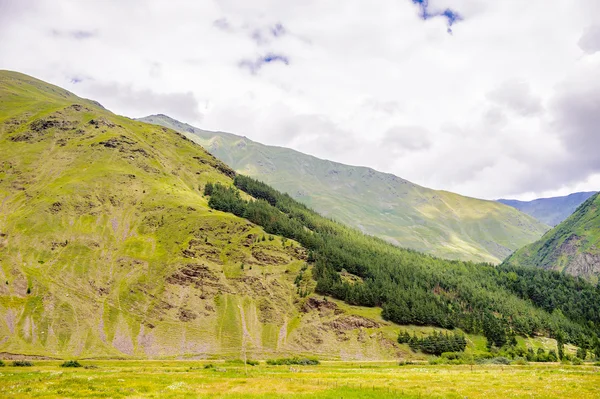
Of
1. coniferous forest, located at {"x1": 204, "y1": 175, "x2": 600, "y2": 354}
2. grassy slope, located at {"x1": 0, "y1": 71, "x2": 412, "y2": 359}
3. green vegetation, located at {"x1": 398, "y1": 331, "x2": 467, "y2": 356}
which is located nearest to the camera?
grassy slope, located at {"x1": 0, "y1": 71, "x2": 412, "y2": 359}

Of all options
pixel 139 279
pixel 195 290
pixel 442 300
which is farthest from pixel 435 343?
pixel 139 279

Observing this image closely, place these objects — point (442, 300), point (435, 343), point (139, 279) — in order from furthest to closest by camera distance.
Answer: point (442, 300) → point (139, 279) → point (435, 343)

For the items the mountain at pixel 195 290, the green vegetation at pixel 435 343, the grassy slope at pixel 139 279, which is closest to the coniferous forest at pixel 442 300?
the mountain at pixel 195 290

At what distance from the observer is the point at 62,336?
4505 inches

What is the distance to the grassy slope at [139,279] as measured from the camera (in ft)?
396

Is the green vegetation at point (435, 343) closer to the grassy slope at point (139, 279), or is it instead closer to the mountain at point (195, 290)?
the mountain at point (195, 290)

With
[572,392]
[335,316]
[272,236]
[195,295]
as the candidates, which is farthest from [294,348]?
[572,392]

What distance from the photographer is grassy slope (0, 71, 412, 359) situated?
12056 centimetres

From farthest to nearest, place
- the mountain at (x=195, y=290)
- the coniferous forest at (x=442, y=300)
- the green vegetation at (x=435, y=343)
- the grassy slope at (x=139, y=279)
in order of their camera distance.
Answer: the coniferous forest at (x=442, y=300), the green vegetation at (x=435, y=343), the mountain at (x=195, y=290), the grassy slope at (x=139, y=279)

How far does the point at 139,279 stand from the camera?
14625 cm

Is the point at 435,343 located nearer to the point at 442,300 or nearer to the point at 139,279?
the point at 442,300

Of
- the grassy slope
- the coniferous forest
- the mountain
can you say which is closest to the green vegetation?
the mountain

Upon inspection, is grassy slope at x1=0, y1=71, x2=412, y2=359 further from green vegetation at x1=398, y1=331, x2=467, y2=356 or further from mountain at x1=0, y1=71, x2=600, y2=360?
green vegetation at x1=398, y1=331, x2=467, y2=356

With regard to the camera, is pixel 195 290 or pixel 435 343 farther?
pixel 195 290
